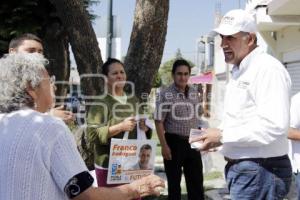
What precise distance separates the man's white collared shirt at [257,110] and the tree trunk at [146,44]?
→ 9.08 ft

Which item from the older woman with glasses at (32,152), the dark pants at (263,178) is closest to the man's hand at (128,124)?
the dark pants at (263,178)

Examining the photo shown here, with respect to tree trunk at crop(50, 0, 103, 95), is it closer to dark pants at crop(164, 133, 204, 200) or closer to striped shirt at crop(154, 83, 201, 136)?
striped shirt at crop(154, 83, 201, 136)

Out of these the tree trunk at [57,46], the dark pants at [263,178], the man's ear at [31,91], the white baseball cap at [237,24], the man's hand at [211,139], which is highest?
the tree trunk at [57,46]

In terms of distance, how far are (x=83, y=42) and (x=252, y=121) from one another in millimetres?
3436

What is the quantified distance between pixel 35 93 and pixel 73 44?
149 inches

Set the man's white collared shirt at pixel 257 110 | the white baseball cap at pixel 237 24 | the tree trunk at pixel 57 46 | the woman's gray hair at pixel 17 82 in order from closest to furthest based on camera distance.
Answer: the woman's gray hair at pixel 17 82 < the man's white collared shirt at pixel 257 110 < the white baseball cap at pixel 237 24 < the tree trunk at pixel 57 46

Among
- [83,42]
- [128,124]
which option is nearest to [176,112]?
[83,42]

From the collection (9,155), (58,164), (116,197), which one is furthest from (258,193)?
(9,155)

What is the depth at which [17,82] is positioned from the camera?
76.7 inches

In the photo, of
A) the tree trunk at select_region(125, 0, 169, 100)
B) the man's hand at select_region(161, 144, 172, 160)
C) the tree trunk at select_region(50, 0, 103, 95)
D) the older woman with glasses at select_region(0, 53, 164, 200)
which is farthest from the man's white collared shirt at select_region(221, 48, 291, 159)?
the tree trunk at select_region(50, 0, 103, 95)

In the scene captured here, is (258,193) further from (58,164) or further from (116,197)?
(58,164)

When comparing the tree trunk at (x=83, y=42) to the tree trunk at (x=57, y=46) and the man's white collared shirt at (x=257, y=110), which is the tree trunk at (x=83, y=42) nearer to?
the tree trunk at (x=57, y=46)

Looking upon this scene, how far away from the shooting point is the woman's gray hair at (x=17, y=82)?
194 centimetres

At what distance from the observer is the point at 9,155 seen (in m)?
1.84
